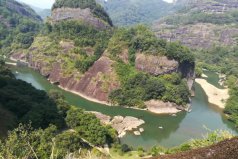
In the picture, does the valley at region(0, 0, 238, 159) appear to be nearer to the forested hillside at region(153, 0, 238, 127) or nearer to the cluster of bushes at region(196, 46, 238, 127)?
the cluster of bushes at region(196, 46, 238, 127)

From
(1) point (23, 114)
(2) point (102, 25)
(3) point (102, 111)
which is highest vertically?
(2) point (102, 25)

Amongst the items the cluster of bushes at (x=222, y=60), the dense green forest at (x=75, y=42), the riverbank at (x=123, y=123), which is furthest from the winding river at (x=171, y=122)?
the cluster of bushes at (x=222, y=60)

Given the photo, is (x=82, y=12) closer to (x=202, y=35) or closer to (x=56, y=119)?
(x=202, y=35)

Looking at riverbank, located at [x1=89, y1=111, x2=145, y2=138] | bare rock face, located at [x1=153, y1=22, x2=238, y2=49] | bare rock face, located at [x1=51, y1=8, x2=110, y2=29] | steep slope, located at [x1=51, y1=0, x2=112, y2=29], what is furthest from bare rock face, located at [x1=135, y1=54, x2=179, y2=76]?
bare rock face, located at [x1=153, y1=22, x2=238, y2=49]

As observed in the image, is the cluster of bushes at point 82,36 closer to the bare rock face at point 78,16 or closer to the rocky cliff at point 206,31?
the bare rock face at point 78,16

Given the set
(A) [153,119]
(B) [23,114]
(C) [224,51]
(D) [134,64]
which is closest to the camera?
(B) [23,114]

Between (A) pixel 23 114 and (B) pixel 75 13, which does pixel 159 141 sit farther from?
(B) pixel 75 13

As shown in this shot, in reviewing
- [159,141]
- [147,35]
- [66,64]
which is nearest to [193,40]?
[147,35]
